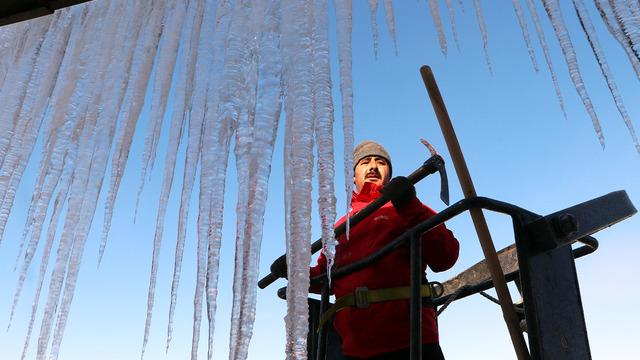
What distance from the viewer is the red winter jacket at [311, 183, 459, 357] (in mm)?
2326

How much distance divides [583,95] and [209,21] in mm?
1122

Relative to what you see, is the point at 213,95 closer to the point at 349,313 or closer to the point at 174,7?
the point at 174,7

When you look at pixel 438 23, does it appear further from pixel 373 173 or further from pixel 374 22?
pixel 373 173

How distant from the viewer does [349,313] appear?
2.46 metres

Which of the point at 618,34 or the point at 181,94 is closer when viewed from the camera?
the point at 618,34

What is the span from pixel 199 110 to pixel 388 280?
4.57ft

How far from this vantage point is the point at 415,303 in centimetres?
166

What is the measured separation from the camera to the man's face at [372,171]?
3215 mm

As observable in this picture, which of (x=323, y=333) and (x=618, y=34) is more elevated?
(x=618, y=34)

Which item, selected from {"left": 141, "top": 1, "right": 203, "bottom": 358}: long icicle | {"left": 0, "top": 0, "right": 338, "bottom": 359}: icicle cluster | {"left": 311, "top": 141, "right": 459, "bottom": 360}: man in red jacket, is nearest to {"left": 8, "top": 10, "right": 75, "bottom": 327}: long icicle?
{"left": 0, "top": 0, "right": 338, "bottom": 359}: icicle cluster

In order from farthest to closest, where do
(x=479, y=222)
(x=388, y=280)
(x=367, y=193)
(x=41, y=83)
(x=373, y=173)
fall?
(x=373, y=173)
(x=367, y=193)
(x=388, y=280)
(x=479, y=222)
(x=41, y=83)

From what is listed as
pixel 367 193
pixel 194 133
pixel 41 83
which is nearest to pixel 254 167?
pixel 194 133

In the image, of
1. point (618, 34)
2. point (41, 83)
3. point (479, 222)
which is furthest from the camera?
point (479, 222)

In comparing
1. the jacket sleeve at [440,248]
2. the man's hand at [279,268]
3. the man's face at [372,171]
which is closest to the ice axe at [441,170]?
the jacket sleeve at [440,248]
